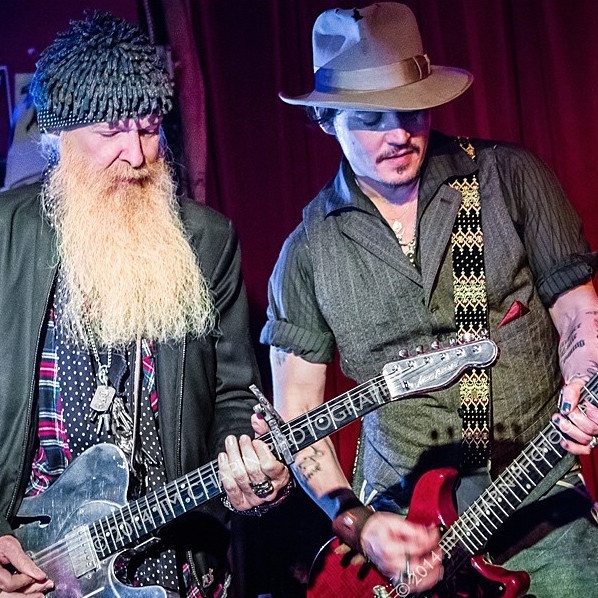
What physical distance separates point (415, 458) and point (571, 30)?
2.16 meters

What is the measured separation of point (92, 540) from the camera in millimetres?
2680

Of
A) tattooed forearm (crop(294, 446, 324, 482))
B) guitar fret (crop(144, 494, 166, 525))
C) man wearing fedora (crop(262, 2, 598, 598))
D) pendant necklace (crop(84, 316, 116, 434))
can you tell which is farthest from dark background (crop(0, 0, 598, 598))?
guitar fret (crop(144, 494, 166, 525))

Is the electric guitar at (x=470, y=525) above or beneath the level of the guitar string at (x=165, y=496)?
beneath

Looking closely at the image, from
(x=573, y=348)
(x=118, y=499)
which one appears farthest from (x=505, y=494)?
(x=118, y=499)

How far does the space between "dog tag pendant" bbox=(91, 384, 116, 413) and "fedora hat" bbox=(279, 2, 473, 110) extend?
1131mm

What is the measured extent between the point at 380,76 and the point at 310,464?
1287 mm

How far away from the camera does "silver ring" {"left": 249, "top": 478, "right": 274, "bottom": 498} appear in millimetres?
2545

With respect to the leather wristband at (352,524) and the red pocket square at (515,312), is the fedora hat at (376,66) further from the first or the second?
the leather wristband at (352,524)

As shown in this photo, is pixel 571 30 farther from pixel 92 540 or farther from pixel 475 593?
pixel 92 540

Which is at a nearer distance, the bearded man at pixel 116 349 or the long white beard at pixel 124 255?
the bearded man at pixel 116 349

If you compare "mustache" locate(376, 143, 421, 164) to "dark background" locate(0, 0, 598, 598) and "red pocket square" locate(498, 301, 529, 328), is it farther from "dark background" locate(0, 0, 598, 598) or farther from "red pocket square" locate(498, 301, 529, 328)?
"dark background" locate(0, 0, 598, 598)

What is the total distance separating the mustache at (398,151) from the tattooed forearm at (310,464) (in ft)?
3.22

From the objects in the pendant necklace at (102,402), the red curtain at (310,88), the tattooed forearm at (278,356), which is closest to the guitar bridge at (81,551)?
the pendant necklace at (102,402)

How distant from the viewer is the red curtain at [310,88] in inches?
167
